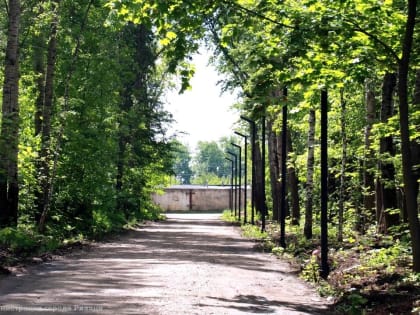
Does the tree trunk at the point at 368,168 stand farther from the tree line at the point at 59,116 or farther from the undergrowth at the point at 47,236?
the undergrowth at the point at 47,236

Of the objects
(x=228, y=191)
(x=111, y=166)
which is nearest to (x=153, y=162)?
(x=111, y=166)

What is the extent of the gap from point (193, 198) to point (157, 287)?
86.1 metres

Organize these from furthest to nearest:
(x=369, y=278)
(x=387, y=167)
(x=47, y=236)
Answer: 1. (x=47, y=236)
2. (x=387, y=167)
3. (x=369, y=278)

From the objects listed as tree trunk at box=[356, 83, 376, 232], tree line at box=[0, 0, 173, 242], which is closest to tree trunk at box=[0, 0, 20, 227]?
tree line at box=[0, 0, 173, 242]

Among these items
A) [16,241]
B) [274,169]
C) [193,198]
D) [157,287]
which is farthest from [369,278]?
[193,198]

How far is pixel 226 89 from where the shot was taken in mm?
41562

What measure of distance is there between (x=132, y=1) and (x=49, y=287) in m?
5.05

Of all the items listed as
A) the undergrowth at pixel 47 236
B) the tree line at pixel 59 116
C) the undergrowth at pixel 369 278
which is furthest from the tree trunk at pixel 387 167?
the undergrowth at pixel 47 236

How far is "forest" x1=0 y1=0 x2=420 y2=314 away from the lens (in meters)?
9.68

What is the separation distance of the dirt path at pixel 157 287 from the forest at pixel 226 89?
6.52ft

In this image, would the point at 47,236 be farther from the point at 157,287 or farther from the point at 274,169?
the point at 274,169

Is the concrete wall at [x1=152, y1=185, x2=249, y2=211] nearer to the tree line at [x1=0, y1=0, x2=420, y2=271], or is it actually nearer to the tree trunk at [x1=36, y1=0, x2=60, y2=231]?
the tree line at [x1=0, y1=0, x2=420, y2=271]

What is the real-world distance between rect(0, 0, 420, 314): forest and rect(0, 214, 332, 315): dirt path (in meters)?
1.99

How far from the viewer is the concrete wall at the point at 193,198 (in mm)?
95938
